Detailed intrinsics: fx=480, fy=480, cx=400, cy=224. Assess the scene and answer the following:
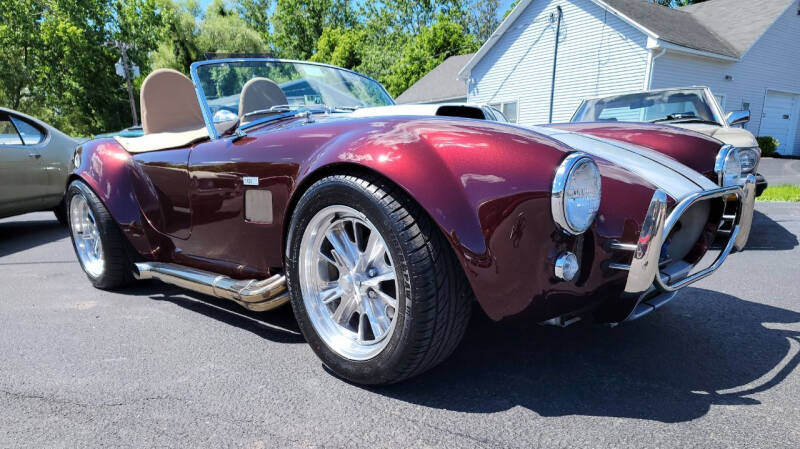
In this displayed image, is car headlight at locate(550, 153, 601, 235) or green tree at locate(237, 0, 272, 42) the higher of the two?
green tree at locate(237, 0, 272, 42)

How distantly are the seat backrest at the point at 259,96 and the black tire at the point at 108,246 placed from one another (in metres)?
1.19

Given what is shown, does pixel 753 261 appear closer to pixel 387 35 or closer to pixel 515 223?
pixel 515 223

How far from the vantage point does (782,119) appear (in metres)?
18.2

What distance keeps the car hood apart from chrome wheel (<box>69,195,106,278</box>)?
15.5 ft

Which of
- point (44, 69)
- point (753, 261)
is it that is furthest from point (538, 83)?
point (44, 69)

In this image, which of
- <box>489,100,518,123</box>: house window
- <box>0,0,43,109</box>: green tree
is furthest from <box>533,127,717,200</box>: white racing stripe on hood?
<box>0,0,43,109</box>: green tree

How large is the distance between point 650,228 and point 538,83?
16.7 meters

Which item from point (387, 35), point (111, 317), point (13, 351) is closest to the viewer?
point (13, 351)

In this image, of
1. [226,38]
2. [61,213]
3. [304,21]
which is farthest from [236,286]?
[304,21]

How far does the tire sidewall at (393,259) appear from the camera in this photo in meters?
1.65

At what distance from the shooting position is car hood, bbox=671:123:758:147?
14.0 ft

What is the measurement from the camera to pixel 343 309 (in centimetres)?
199

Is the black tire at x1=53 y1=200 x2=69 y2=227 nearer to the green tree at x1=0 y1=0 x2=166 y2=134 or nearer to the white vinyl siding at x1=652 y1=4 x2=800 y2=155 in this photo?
the white vinyl siding at x1=652 y1=4 x2=800 y2=155

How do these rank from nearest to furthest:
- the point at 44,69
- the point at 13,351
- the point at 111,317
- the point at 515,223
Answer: the point at 515,223
the point at 13,351
the point at 111,317
the point at 44,69
